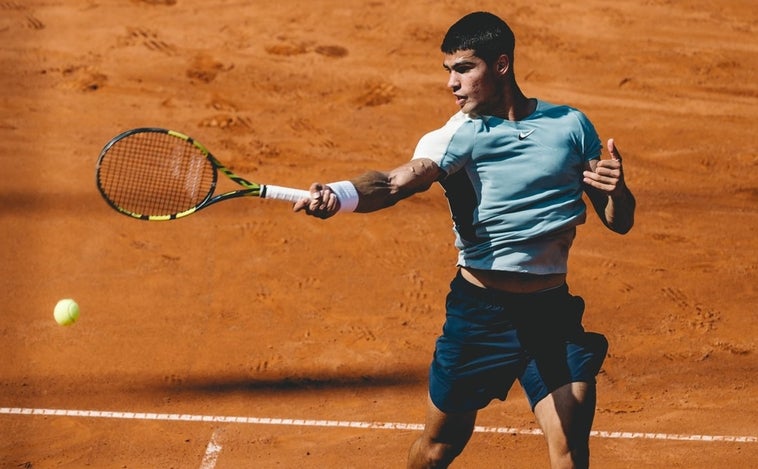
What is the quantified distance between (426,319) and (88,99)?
456 cm

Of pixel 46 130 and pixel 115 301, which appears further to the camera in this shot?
pixel 46 130

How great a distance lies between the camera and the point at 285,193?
467cm

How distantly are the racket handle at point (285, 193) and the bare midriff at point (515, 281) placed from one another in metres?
0.95

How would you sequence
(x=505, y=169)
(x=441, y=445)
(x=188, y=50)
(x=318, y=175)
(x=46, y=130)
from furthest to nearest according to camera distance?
(x=188, y=50)
(x=46, y=130)
(x=318, y=175)
(x=441, y=445)
(x=505, y=169)

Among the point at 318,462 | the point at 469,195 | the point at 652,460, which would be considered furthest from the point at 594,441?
the point at 469,195

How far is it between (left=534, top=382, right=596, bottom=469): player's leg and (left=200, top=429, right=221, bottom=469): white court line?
2.20 m

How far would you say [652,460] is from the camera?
638 cm

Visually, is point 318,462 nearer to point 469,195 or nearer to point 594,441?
point 594,441

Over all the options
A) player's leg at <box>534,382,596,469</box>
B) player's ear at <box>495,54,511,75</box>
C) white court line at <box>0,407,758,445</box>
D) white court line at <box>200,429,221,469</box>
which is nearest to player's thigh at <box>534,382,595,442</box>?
player's leg at <box>534,382,596,469</box>

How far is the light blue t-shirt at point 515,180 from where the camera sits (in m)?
4.73

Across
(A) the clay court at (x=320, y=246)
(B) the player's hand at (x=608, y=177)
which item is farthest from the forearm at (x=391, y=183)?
(A) the clay court at (x=320, y=246)

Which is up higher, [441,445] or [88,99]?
[441,445]

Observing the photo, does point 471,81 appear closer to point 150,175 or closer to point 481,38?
point 481,38

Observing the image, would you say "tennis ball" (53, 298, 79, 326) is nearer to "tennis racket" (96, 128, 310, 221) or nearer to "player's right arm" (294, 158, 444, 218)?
"tennis racket" (96, 128, 310, 221)
